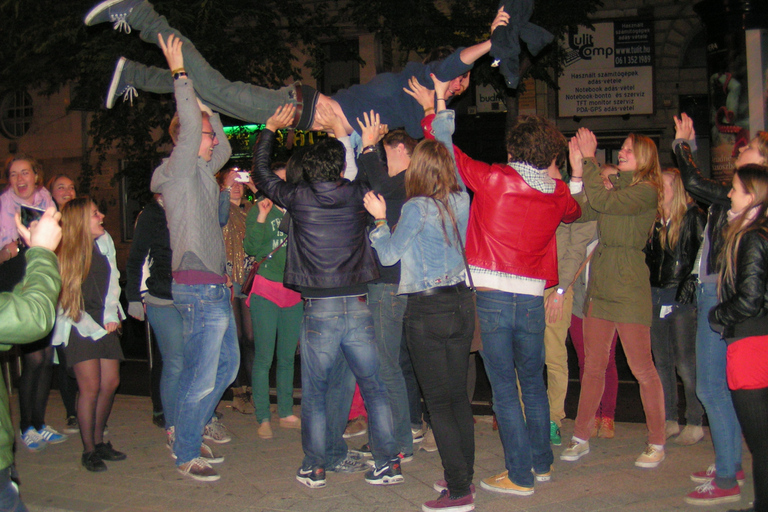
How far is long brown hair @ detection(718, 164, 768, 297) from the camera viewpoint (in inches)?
153

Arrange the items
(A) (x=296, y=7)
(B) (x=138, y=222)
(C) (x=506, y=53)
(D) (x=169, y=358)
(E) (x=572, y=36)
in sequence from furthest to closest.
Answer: (E) (x=572, y=36) → (A) (x=296, y=7) → (B) (x=138, y=222) → (D) (x=169, y=358) → (C) (x=506, y=53)

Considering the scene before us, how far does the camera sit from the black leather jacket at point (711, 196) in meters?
4.25

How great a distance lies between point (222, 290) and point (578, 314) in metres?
2.90

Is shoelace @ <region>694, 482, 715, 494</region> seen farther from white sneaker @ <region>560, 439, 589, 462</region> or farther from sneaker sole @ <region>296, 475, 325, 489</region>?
sneaker sole @ <region>296, 475, 325, 489</region>

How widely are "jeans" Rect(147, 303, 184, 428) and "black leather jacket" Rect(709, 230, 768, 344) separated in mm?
3805

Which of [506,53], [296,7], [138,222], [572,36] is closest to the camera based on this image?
[506,53]

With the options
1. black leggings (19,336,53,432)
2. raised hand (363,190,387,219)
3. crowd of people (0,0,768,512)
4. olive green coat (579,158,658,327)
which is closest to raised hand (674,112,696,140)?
crowd of people (0,0,768,512)

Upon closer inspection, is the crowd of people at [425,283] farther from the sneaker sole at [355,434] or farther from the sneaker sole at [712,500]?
the sneaker sole at [355,434]

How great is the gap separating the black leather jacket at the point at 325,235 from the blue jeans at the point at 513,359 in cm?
84

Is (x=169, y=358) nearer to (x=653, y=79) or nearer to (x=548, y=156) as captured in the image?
(x=548, y=156)

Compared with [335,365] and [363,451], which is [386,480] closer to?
[363,451]

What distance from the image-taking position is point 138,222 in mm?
5664

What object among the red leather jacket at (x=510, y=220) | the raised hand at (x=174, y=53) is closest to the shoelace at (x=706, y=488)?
the red leather jacket at (x=510, y=220)

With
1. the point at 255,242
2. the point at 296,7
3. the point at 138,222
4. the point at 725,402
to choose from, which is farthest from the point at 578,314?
the point at 296,7
